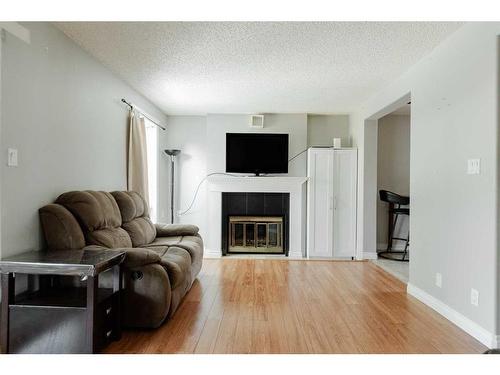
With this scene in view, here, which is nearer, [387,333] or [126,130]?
[387,333]

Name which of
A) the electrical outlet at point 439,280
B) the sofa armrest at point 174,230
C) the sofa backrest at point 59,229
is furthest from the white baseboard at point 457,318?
the sofa backrest at point 59,229

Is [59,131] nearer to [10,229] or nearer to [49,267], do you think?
[10,229]

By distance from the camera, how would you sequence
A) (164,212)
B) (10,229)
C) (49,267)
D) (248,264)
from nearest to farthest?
(49,267), (10,229), (248,264), (164,212)

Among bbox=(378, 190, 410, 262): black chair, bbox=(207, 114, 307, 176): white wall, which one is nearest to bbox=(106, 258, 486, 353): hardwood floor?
bbox=(378, 190, 410, 262): black chair

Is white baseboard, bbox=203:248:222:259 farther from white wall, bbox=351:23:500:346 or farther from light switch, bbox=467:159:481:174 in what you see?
light switch, bbox=467:159:481:174

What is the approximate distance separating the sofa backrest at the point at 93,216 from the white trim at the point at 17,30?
117cm

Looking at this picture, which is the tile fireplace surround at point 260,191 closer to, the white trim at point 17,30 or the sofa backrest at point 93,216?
the sofa backrest at point 93,216

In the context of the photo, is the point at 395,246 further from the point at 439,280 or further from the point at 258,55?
the point at 258,55

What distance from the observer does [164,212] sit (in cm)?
582

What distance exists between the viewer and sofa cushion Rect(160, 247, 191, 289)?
2.61m

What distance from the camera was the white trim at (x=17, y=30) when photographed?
210 centimetres

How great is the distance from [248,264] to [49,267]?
3107mm

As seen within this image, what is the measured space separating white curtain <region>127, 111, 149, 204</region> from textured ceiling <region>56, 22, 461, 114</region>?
0.50 m
